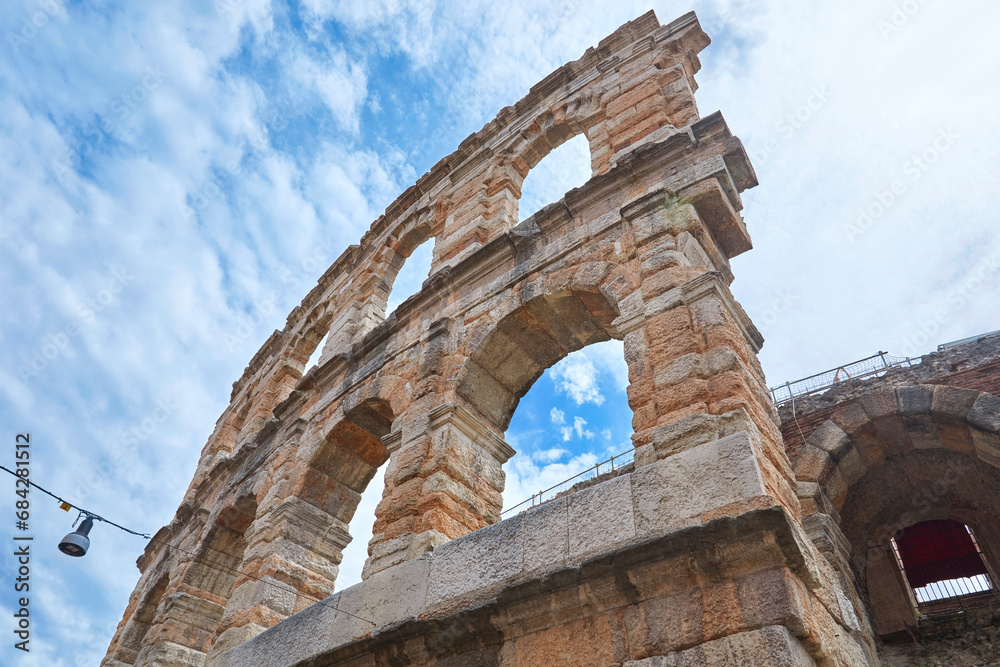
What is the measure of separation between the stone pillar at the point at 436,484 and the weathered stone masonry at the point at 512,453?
2 cm

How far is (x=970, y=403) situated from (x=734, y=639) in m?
7.00

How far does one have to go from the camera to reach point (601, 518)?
3.60 metres

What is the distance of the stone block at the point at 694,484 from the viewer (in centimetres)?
323

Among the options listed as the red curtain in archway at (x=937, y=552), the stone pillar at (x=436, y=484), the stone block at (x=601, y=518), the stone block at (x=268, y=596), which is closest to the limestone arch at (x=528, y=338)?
the stone pillar at (x=436, y=484)

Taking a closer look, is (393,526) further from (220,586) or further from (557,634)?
(220,586)

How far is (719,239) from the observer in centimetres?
536

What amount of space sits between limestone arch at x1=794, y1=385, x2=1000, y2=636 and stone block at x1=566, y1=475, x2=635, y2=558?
476 centimetres

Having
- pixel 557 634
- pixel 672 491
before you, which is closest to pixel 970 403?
→ pixel 672 491

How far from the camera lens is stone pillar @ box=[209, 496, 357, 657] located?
18.0 ft

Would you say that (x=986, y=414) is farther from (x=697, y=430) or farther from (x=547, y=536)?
(x=547, y=536)

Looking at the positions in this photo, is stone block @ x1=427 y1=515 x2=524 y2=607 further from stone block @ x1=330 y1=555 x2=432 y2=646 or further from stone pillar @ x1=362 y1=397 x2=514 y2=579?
stone pillar @ x1=362 y1=397 x2=514 y2=579

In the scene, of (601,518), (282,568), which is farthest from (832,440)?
(282,568)

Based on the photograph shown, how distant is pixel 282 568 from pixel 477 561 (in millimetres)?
2681

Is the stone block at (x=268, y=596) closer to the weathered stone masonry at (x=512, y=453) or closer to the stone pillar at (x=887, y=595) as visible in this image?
the weathered stone masonry at (x=512, y=453)
